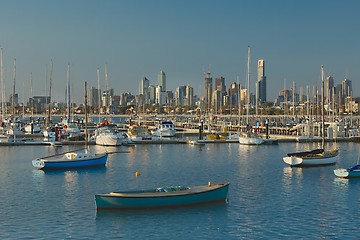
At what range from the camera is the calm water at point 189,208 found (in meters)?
29.5

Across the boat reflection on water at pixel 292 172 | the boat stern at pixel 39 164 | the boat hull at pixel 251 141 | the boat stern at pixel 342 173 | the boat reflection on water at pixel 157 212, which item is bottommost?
the boat reflection on water at pixel 157 212

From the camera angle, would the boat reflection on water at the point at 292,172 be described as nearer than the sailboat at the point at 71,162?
Yes

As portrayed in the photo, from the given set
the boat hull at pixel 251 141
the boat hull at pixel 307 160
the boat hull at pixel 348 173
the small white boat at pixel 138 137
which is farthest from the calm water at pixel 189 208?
the small white boat at pixel 138 137

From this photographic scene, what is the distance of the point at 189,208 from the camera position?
113ft

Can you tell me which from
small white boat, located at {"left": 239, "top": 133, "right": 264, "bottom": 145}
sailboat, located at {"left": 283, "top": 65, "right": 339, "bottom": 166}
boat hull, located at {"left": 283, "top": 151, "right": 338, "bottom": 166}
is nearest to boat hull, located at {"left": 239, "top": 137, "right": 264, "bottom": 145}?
small white boat, located at {"left": 239, "top": 133, "right": 264, "bottom": 145}

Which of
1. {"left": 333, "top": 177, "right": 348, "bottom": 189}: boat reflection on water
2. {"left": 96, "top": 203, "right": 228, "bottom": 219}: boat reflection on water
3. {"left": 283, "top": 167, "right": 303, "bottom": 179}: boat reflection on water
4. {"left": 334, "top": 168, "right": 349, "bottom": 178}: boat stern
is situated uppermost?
{"left": 334, "top": 168, "right": 349, "bottom": 178}: boat stern

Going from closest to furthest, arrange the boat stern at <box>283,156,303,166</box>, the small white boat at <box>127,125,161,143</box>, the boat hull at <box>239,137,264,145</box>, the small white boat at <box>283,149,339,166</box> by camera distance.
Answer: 1. the boat stern at <box>283,156,303,166</box>
2. the small white boat at <box>283,149,339,166</box>
3. the boat hull at <box>239,137,264,145</box>
4. the small white boat at <box>127,125,161,143</box>

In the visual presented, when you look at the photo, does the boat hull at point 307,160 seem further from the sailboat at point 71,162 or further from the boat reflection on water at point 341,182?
the sailboat at point 71,162

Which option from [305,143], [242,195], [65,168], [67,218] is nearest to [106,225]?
[67,218]

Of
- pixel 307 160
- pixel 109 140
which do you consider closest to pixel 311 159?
pixel 307 160

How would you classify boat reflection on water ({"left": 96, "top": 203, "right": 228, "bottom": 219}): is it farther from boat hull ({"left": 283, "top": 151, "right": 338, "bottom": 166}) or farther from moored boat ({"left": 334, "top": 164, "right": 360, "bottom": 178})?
boat hull ({"left": 283, "top": 151, "right": 338, "bottom": 166})

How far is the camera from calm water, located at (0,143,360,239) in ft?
96.8

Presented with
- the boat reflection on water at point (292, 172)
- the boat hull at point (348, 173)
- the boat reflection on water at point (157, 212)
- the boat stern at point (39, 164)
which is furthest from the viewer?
the boat stern at point (39, 164)

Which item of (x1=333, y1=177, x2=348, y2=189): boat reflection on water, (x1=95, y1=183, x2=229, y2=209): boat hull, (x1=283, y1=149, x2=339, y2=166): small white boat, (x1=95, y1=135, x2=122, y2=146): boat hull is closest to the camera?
(x1=95, y1=183, x2=229, y2=209): boat hull
